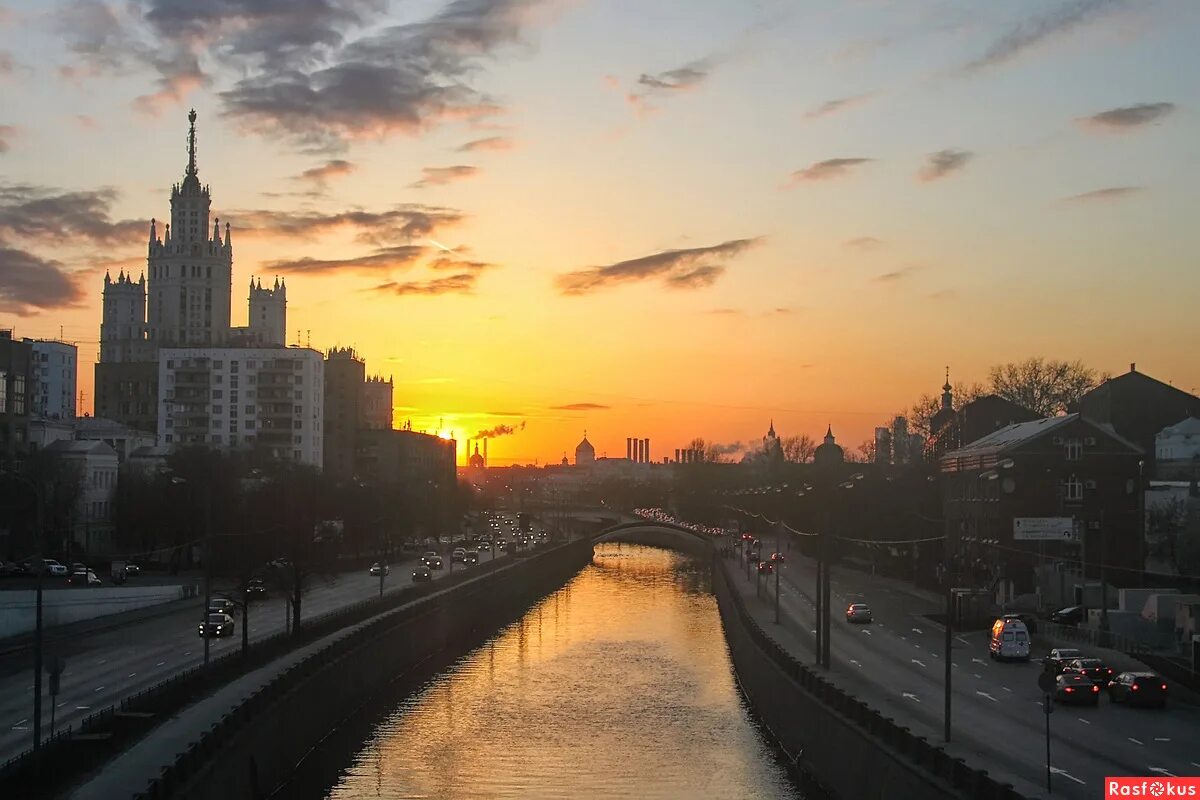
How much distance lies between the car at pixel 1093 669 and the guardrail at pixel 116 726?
26179 mm

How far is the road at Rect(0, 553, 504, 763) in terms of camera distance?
39.4 meters

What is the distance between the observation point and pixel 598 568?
165750 millimetres

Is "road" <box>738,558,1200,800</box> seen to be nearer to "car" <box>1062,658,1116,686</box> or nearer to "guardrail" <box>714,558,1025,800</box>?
"guardrail" <box>714,558,1025,800</box>

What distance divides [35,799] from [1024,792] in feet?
58.1

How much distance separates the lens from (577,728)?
49.3 m

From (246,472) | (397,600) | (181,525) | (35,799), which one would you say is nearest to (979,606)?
(397,600)

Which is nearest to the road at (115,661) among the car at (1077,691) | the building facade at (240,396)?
the car at (1077,691)

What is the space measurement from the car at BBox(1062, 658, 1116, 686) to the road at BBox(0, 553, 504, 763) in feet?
95.7

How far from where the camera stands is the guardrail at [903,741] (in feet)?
79.1

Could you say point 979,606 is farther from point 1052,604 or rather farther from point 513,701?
point 513,701

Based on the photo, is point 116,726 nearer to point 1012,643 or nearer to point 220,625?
point 220,625

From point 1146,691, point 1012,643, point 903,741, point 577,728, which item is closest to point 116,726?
point 903,741

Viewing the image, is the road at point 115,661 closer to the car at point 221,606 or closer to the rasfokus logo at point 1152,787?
the car at point 221,606

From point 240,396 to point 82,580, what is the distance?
272 ft
